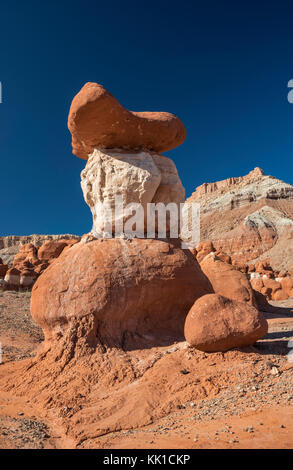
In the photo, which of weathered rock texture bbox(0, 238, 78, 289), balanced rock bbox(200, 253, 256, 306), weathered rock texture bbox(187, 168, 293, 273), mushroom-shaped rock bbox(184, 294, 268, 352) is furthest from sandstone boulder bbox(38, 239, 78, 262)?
mushroom-shaped rock bbox(184, 294, 268, 352)

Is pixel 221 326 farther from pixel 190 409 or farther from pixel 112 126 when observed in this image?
pixel 112 126

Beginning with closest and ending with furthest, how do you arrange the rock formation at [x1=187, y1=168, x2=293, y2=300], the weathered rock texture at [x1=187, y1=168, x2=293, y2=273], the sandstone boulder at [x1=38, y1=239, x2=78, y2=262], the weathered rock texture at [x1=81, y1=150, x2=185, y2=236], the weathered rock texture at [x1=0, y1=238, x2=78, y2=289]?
the weathered rock texture at [x1=81, y1=150, x2=185, y2=236]
the weathered rock texture at [x1=0, y1=238, x2=78, y2=289]
the sandstone boulder at [x1=38, y1=239, x2=78, y2=262]
the rock formation at [x1=187, y1=168, x2=293, y2=300]
the weathered rock texture at [x1=187, y1=168, x2=293, y2=273]

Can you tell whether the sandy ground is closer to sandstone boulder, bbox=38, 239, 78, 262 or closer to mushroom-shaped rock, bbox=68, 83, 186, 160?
mushroom-shaped rock, bbox=68, 83, 186, 160

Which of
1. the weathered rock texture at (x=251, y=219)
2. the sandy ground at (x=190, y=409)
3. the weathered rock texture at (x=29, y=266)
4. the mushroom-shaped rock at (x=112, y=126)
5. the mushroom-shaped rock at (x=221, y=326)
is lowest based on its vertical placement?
the sandy ground at (x=190, y=409)

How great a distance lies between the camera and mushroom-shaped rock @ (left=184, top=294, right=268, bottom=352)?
4195 mm

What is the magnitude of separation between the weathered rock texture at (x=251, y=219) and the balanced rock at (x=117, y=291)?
2868cm

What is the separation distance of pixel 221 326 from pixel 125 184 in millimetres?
2884

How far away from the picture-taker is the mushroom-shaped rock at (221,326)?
13.8 feet

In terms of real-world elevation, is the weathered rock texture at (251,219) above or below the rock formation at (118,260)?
above

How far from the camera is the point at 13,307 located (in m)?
13.7

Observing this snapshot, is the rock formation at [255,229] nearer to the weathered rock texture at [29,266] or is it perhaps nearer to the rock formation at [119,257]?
the weathered rock texture at [29,266]

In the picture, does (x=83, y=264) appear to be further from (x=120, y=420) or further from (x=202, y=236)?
(x=202, y=236)

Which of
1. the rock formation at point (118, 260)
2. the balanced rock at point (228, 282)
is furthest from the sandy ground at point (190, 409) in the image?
the balanced rock at point (228, 282)

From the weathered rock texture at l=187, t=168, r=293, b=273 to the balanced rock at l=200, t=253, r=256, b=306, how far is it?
2105cm
